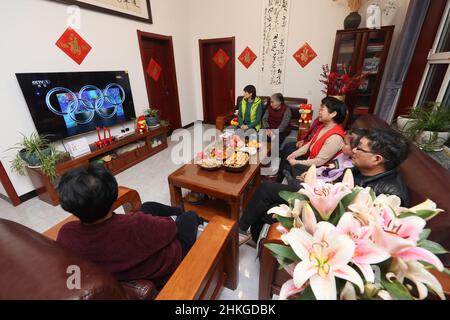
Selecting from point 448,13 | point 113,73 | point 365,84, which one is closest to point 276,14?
point 365,84

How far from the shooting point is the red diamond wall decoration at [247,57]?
3.68 metres

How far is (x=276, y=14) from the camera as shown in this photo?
326cm

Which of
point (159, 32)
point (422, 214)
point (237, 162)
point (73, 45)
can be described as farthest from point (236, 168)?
point (159, 32)

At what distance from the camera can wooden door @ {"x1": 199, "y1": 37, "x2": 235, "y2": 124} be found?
3.95 m

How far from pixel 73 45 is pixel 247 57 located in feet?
8.67

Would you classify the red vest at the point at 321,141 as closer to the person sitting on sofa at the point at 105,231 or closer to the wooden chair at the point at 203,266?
the wooden chair at the point at 203,266

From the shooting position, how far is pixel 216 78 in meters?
4.35

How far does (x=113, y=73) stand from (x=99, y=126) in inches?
28.7

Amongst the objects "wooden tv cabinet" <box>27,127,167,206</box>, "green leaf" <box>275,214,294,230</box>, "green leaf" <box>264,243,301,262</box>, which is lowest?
"wooden tv cabinet" <box>27,127,167,206</box>

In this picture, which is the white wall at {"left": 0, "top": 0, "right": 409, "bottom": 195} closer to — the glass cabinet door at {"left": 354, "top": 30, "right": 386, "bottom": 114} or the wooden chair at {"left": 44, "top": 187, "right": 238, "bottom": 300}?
the glass cabinet door at {"left": 354, "top": 30, "right": 386, "bottom": 114}

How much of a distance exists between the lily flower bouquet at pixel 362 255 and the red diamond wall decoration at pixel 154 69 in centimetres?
363

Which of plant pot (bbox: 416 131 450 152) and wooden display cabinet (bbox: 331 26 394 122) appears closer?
plant pot (bbox: 416 131 450 152)

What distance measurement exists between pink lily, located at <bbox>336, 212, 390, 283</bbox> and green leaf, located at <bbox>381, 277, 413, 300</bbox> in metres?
0.06

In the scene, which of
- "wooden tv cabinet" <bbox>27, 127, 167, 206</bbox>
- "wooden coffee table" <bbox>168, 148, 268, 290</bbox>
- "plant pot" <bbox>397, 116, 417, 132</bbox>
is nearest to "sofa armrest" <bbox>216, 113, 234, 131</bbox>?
"wooden tv cabinet" <bbox>27, 127, 167, 206</bbox>
